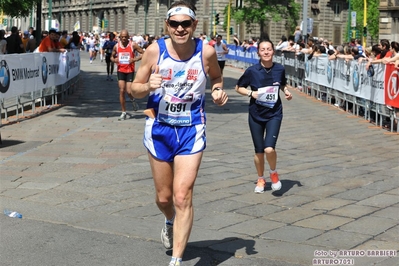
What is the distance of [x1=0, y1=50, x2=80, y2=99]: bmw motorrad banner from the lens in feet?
48.6

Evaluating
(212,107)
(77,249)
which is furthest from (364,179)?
(212,107)

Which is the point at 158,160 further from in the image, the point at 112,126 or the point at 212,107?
the point at 212,107

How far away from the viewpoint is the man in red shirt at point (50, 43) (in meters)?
18.7

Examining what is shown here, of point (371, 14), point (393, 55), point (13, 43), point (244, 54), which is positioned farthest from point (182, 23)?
point (371, 14)

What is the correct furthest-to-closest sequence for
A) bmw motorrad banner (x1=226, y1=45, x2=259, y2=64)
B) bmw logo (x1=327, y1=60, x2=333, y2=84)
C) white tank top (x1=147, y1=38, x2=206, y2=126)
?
bmw motorrad banner (x1=226, y1=45, x2=259, y2=64), bmw logo (x1=327, y1=60, x2=333, y2=84), white tank top (x1=147, y1=38, x2=206, y2=126)

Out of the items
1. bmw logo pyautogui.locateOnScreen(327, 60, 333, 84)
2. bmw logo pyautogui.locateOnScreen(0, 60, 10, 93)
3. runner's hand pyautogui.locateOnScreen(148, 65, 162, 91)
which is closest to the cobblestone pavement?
bmw logo pyautogui.locateOnScreen(0, 60, 10, 93)

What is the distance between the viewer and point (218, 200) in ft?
27.0

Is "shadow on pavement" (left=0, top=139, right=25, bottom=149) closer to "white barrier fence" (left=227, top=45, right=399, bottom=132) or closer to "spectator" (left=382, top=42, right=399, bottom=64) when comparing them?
"white barrier fence" (left=227, top=45, right=399, bottom=132)

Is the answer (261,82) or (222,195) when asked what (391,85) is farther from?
(222,195)

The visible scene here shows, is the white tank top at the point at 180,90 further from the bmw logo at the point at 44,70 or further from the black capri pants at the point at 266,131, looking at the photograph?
the bmw logo at the point at 44,70

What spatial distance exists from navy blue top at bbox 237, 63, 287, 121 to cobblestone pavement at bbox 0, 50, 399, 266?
0.83 metres

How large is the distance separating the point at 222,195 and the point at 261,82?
1245 mm

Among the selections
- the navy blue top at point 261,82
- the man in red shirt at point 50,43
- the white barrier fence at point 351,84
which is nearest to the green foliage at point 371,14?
the white barrier fence at point 351,84

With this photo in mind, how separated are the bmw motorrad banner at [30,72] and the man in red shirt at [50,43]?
0.14m
